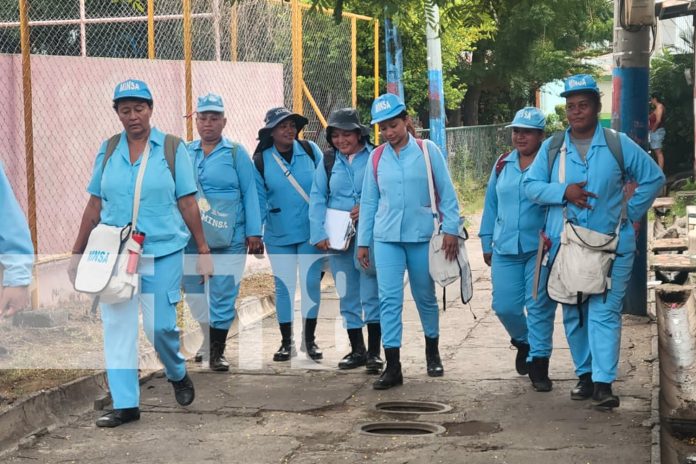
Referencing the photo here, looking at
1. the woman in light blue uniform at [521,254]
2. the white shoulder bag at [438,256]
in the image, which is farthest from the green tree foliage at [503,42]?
the white shoulder bag at [438,256]

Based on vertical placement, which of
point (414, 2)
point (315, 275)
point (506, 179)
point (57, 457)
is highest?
point (414, 2)

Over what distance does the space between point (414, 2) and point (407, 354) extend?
3.06 meters

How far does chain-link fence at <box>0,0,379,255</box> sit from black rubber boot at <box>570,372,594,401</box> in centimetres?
282

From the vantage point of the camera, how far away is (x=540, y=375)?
806 centimetres

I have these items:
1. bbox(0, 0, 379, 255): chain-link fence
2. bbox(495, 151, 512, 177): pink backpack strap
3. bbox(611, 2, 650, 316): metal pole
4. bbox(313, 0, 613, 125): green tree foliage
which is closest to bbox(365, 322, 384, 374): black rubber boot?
bbox(495, 151, 512, 177): pink backpack strap

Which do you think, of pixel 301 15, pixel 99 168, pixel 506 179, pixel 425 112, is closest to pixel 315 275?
pixel 506 179

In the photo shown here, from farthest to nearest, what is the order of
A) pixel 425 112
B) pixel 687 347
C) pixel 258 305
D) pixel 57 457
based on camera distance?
1. pixel 425 112
2. pixel 258 305
3. pixel 687 347
4. pixel 57 457

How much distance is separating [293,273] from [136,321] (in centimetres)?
222

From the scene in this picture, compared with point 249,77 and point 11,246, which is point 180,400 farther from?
point 249,77

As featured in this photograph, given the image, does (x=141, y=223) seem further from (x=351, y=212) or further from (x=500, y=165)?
(x=500, y=165)

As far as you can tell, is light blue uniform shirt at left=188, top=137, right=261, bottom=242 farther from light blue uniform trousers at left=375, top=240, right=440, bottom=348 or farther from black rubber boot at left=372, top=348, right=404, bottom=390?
black rubber boot at left=372, top=348, right=404, bottom=390

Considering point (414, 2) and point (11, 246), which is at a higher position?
point (414, 2)

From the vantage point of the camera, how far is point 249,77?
13.9m

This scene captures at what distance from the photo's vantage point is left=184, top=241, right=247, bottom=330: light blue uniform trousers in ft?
29.1
